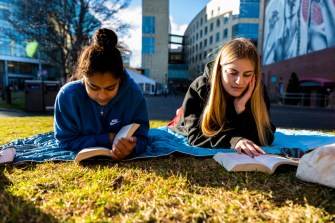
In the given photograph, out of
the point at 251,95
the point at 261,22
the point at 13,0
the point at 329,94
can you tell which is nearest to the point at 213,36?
the point at 261,22

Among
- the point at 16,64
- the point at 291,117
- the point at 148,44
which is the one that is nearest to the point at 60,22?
the point at 291,117

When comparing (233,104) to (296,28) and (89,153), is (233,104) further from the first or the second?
(296,28)

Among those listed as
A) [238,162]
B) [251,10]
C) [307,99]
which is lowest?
[307,99]

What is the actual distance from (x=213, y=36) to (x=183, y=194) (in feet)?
150

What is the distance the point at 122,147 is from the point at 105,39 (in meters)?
1.00

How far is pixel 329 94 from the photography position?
17250 mm

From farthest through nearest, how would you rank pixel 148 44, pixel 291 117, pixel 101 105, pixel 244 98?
pixel 148 44
pixel 291 117
pixel 244 98
pixel 101 105

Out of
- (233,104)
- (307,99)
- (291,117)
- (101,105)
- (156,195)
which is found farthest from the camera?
(307,99)

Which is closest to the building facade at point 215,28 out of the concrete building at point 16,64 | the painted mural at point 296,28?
the painted mural at point 296,28

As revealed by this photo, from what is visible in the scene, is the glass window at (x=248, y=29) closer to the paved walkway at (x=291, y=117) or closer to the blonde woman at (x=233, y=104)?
the paved walkway at (x=291, y=117)

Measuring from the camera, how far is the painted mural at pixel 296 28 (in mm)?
18438

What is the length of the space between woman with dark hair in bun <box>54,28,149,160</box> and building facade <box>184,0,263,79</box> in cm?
2103

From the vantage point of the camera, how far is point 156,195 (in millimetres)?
1462

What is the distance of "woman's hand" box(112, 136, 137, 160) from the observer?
2072 millimetres
